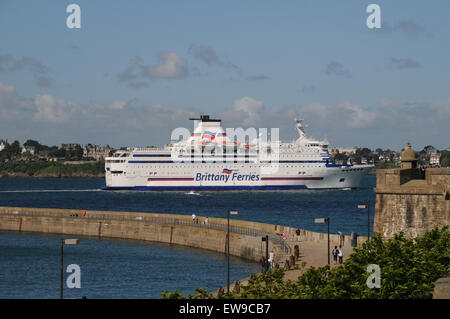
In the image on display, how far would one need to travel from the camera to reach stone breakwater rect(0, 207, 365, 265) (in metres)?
47.2

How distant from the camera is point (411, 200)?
1136 inches

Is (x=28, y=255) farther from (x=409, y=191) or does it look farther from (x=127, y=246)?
(x=409, y=191)

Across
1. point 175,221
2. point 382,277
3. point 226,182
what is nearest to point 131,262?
point 175,221

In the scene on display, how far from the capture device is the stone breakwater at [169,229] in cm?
4722

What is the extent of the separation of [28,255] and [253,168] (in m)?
73.1

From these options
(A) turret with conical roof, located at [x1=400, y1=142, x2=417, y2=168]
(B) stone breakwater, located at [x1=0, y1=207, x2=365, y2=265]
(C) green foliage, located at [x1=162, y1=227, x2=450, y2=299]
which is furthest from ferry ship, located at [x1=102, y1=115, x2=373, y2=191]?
(C) green foliage, located at [x1=162, y1=227, x2=450, y2=299]

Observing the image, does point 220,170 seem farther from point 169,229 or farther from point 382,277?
point 382,277

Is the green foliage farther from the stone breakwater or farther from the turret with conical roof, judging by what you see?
the stone breakwater

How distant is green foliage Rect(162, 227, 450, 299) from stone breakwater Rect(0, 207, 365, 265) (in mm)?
15459

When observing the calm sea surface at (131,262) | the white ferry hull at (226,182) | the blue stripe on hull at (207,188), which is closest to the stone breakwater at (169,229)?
the calm sea surface at (131,262)

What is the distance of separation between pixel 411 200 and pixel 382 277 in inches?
273

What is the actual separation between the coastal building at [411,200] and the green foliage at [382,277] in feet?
8.80

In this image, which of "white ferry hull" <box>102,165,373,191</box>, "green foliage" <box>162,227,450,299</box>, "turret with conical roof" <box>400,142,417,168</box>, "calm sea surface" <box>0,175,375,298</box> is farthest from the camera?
"white ferry hull" <box>102,165,373,191</box>
